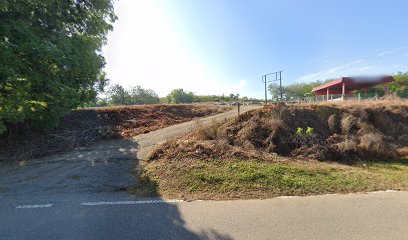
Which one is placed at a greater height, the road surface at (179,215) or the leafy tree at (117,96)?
the leafy tree at (117,96)

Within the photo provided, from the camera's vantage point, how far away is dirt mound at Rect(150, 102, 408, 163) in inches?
311

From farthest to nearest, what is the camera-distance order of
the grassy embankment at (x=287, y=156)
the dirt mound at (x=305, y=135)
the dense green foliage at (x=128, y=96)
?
1. the dense green foliage at (x=128, y=96)
2. the dirt mound at (x=305, y=135)
3. the grassy embankment at (x=287, y=156)

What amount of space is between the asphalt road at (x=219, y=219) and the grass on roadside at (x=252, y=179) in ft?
1.32

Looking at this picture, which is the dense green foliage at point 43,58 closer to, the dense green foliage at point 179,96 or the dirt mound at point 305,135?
the dirt mound at point 305,135

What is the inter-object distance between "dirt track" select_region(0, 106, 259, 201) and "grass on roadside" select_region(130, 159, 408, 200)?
2.60 ft

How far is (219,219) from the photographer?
13.3 feet

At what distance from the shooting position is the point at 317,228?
368cm

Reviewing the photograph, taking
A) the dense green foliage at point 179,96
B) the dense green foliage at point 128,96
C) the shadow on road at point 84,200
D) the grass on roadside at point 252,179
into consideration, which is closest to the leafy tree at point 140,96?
the dense green foliage at point 128,96

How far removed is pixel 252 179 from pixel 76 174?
4.98m

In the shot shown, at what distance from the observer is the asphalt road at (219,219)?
3609mm

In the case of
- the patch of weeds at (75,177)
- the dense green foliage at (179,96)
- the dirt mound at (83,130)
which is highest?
the dense green foliage at (179,96)

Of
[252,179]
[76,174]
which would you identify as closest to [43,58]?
[76,174]

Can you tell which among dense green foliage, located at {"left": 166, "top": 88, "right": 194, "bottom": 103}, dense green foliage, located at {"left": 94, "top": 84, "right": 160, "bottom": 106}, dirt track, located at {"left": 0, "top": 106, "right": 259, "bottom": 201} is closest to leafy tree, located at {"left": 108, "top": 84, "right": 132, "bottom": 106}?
dense green foliage, located at {"left": 94, "top": 84, "right": 160, "bottom": 106}

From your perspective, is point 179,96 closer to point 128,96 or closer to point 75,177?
point 128,96
